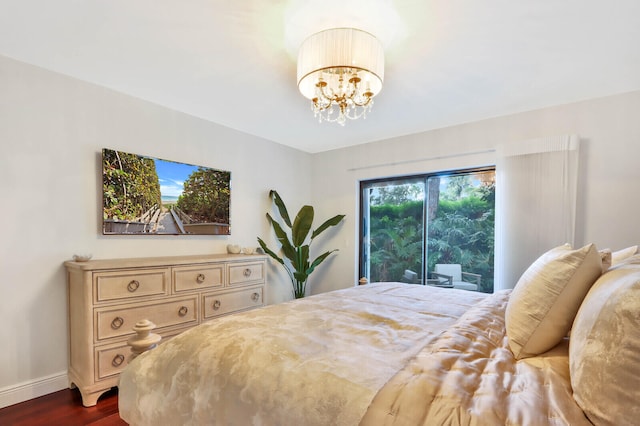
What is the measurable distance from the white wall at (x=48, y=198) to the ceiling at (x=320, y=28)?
185mm

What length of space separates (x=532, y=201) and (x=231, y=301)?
2946 millimetres

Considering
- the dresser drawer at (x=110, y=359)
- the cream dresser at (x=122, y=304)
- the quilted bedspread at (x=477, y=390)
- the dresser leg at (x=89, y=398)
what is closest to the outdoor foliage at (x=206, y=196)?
the cream dresser at (x=122, y=304)

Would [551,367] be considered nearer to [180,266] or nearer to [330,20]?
[330,20]

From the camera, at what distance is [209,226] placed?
313 centimetres

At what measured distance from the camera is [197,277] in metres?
2.56

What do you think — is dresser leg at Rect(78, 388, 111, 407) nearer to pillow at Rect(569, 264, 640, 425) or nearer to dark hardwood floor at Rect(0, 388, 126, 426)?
dark hardwood floor at Rect(0, 388, 126, 426)

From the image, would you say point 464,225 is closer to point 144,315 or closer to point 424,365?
point 424,365

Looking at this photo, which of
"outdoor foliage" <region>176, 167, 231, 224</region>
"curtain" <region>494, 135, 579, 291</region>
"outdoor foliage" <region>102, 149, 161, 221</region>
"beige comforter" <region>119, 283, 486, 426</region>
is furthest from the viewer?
"outdoor foliage" <region>176, 167, 231, 224</region>

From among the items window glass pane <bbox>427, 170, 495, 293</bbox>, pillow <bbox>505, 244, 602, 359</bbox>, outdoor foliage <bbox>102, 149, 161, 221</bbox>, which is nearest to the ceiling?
outdoor foliage <bbox>102, 149, 161, 221</bbox>

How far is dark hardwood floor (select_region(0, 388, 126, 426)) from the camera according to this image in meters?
1.82

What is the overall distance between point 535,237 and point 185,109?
3.50m

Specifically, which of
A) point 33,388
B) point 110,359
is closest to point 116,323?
point 110,359

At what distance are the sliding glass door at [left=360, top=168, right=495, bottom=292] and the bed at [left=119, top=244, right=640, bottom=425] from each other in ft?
6.39

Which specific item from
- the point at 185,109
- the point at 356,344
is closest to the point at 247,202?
the point at 185,109
